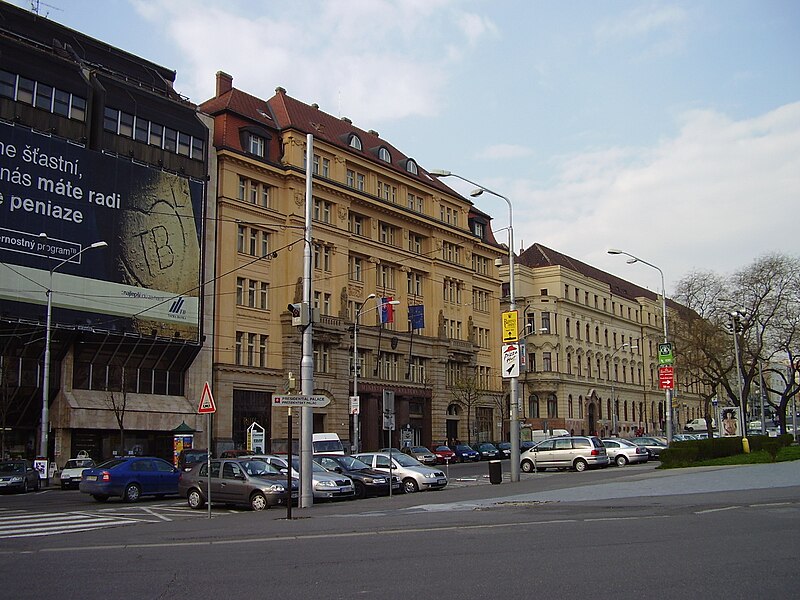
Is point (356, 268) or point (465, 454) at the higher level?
point (356, 268)

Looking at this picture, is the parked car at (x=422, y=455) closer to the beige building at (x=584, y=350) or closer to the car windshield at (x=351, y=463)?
the car windshield at (x=351, y=463)

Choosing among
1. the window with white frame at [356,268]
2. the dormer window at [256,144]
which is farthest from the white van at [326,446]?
the dormer window at [256,144]

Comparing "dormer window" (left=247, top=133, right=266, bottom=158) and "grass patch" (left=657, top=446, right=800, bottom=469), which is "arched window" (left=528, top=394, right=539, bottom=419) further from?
"grass patch" (left=657, top=446, right=800, bottom=469)

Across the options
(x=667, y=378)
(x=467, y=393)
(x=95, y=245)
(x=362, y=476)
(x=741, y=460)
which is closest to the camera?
(x=362, y=476)

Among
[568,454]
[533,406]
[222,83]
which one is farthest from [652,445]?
[533,406]

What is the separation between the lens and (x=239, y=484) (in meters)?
22.5

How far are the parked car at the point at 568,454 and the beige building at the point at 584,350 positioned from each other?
34678mm

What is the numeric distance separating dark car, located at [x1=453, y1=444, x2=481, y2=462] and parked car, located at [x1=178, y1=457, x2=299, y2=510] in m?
33.9

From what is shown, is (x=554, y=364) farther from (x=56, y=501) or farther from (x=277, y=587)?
(x=277, y=587)

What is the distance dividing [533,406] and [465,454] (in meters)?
31.5

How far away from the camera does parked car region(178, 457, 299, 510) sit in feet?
72.5

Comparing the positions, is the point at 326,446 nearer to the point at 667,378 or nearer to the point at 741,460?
the point at 667,378

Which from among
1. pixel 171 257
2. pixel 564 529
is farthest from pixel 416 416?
pixel 564 529

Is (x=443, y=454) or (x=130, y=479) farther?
(x=443, y=454)
